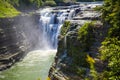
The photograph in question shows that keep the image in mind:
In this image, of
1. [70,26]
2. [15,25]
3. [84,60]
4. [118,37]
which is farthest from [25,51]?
[118,37]

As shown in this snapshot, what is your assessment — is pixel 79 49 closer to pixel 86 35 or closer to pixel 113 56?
pixel 86 35

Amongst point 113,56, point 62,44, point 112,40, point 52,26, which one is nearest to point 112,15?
point 112,40

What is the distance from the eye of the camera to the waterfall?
2672 inches

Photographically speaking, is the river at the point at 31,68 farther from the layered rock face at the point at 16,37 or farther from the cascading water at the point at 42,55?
the layered rock face at the point at 16,37

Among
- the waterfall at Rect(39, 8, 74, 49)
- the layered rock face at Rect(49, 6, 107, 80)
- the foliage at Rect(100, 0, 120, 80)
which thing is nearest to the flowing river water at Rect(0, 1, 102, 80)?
the waterfall at Rect(39, 8, 74, 49)

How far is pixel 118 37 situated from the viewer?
21.5m

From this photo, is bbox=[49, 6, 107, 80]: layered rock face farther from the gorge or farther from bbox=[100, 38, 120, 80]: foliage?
bbox=[100, 38, 120, 80]: foliage

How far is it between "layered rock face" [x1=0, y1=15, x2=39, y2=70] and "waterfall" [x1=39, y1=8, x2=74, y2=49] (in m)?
1.87

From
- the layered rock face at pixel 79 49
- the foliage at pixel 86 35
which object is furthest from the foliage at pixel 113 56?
the foliage at pixel 86 35

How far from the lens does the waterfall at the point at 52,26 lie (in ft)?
223

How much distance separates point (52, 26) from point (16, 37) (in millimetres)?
11596

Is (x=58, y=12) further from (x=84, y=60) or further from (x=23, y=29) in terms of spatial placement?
(x=84, y=60)

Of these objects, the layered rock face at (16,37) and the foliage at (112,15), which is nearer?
the foliage at (112,15)

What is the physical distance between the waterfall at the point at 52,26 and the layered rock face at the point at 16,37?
1870 millimetres
